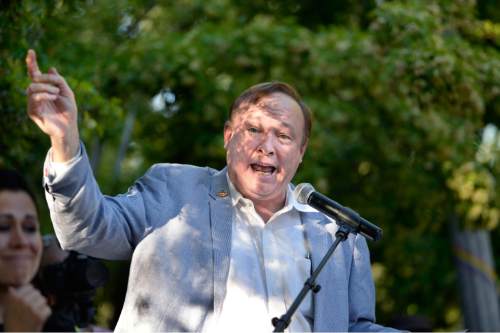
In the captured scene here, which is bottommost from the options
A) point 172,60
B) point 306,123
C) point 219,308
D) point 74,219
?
point 219,308

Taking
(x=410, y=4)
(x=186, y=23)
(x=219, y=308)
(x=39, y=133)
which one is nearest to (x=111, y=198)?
(x=219, y=308)

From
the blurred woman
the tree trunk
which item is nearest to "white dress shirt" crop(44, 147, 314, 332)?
the blurred woman

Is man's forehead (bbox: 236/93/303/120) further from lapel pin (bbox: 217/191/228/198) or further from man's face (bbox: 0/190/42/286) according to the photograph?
man's face (bbox: 0/190/42/286)

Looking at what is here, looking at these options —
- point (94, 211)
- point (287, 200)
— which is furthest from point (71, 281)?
point (94, 211)

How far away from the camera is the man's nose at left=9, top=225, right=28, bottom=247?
4926mm

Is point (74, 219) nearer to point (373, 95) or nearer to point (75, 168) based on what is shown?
→ point (75, 168)

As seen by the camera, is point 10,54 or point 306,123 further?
point 10,54

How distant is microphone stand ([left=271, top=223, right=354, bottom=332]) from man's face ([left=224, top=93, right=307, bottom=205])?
1.53ft

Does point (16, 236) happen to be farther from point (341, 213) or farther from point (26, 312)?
point (341, 213)

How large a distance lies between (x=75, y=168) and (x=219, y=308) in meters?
0.78

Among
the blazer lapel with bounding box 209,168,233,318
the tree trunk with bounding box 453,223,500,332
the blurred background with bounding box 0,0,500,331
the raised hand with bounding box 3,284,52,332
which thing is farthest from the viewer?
the tree trunk with bounding box 453,223,500,332

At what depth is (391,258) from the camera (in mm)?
11930

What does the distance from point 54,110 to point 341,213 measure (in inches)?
42.5

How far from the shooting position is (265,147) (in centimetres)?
370
